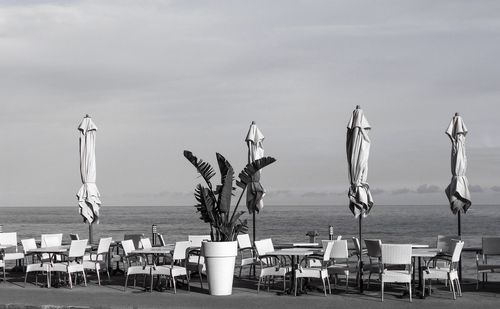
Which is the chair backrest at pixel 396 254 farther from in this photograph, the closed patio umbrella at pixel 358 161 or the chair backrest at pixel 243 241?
the chair backrest at pixel 243 241

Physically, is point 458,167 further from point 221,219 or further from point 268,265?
point 221,219

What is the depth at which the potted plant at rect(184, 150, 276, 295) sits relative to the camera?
12.6 metres

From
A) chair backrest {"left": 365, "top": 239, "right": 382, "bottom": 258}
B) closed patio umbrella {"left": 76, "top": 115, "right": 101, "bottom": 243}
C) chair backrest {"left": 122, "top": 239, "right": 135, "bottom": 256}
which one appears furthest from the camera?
closed patio umbrella {"left": 76, "top": 115, "right": 101, "bottom": 243}

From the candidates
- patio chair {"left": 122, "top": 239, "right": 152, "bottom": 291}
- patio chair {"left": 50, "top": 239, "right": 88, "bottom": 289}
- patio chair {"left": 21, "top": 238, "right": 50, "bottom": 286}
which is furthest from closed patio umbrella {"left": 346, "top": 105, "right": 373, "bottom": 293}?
patio chair {"left": 21, "top": 238, "right": 50, "bottom": 286}

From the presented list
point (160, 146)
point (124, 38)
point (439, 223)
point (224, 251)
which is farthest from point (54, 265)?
point (439, 223)

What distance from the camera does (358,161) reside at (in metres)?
13.3

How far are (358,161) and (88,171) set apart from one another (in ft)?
20.6

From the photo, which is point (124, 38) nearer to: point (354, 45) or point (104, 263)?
point (354, 45)

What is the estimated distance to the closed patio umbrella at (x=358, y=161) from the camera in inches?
516

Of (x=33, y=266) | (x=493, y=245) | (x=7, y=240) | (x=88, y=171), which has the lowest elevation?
(x=33, y=266)

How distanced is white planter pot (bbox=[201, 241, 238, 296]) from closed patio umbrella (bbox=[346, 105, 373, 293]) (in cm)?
234

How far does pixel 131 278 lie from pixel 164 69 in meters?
9.10

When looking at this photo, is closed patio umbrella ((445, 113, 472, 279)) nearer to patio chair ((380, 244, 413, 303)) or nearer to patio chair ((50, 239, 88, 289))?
patio chair ((380, 244, 413, 303))

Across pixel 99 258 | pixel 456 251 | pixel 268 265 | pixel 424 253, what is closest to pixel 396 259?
pixel 424 253
